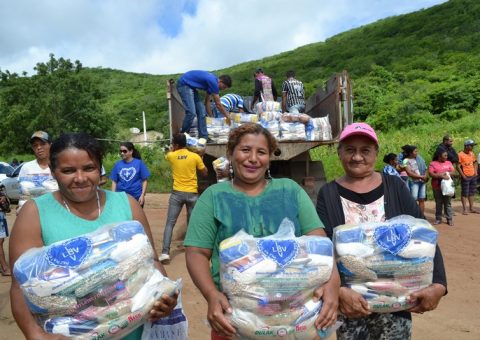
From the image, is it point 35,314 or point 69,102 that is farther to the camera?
point 69,102

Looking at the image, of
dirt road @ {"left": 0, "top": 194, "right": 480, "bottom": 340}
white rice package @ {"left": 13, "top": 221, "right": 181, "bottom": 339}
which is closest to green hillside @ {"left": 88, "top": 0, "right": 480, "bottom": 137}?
dirt road @ {"left": 0, "top": 194, "right": 480, "bottom": 340}

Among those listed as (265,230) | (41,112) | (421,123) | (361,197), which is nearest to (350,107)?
(361,197)

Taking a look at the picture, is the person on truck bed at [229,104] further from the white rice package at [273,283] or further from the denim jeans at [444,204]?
the white rice package at [273,283]

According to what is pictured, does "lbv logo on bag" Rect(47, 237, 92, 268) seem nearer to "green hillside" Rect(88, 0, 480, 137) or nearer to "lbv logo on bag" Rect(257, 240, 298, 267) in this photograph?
"lbv logo on bag" Rect(257, 240, 298, 267)

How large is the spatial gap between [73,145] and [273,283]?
36.0 inches

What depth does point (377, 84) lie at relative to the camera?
97.3 feet

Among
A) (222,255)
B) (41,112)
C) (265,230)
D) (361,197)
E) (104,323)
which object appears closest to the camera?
(104,323)

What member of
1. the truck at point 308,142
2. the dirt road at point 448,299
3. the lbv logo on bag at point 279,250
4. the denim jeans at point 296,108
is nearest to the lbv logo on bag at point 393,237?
the lbv logo on bag at point 279,250

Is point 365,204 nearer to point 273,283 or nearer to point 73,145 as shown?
point 273,283

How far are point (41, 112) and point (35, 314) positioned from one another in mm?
28044

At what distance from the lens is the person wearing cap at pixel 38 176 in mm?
4113

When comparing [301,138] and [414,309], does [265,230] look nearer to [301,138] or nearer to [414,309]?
[414,309]

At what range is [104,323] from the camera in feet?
4.96

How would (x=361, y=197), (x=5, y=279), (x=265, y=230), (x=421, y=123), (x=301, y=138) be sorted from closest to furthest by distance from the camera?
(x=265, y=230), (x=361, y=197), (x=5, y=279), (x=301, y=138), (x=421, y=123)
